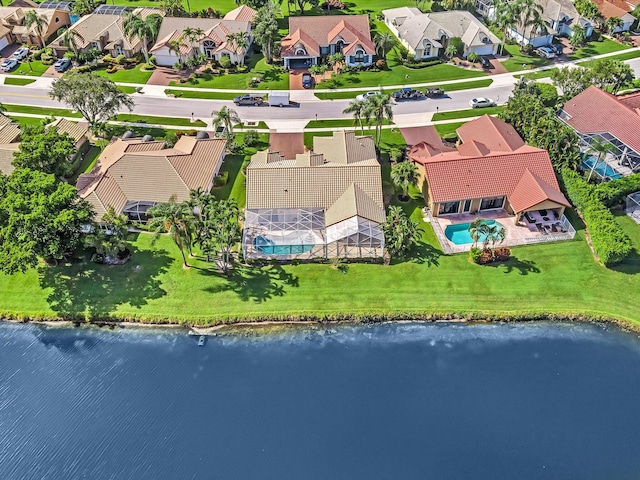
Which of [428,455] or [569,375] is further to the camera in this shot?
[569,375]

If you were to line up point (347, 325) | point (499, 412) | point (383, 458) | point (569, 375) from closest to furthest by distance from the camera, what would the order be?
point (383, 458), point (499, 412), point (569, 375), point (347, 325)

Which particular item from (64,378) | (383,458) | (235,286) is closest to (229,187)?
(235,286)

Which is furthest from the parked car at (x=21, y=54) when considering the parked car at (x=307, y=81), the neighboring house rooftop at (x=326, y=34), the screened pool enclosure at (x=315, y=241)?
the screened pool enclosure at (x=315, y=241)

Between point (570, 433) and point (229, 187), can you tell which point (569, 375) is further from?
point (229, 187)

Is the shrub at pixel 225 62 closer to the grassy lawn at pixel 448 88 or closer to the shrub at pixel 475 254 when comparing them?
the grassy lawn at pixel 448 88

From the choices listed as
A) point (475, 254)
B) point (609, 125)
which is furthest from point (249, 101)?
point (609, 125)

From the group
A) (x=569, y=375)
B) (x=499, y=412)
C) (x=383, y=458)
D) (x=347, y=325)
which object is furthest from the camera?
(x=347, y=325)

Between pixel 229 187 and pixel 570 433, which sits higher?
pixel 229 187
